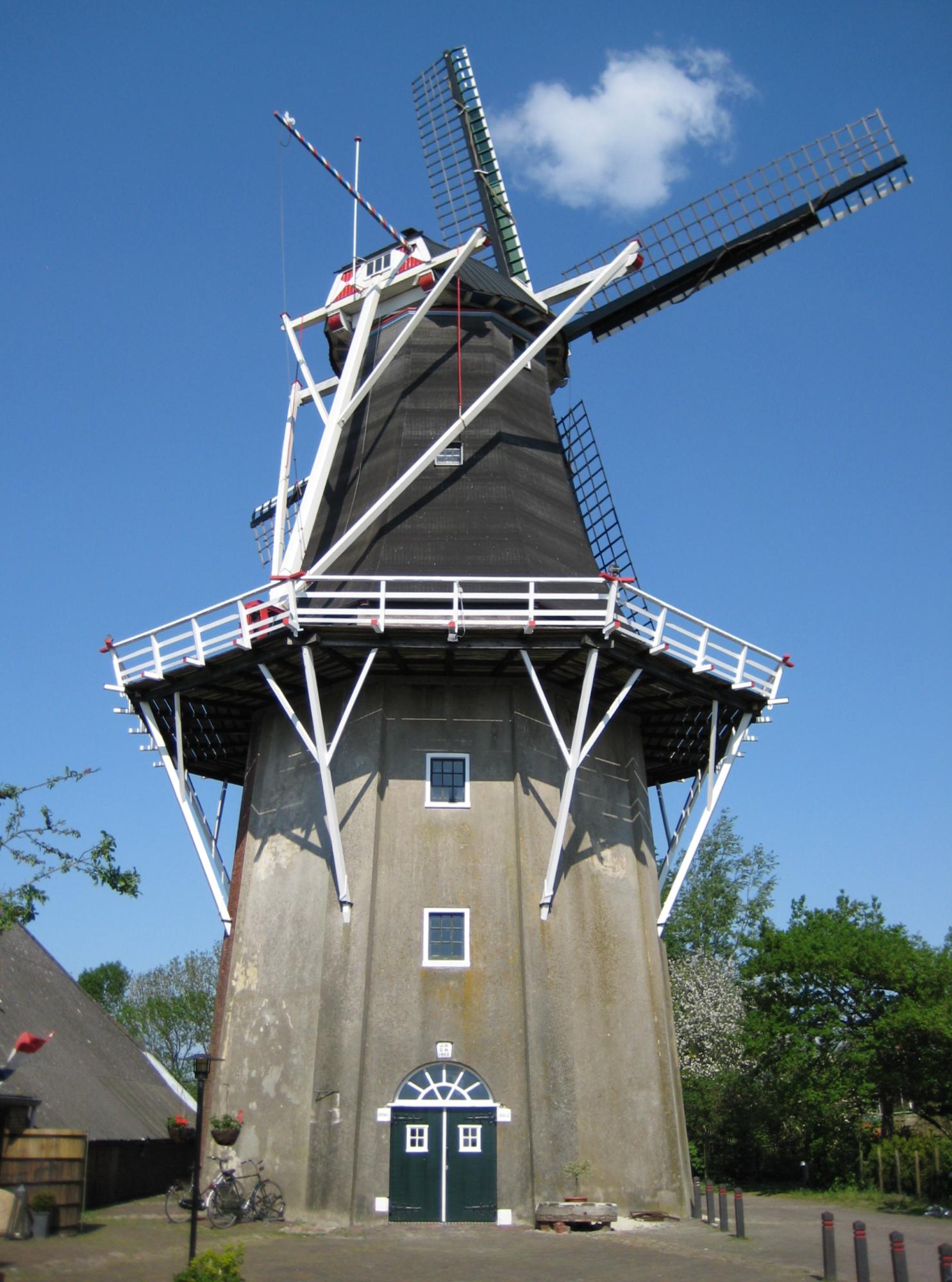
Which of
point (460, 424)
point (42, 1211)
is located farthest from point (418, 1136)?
point (460, 424)

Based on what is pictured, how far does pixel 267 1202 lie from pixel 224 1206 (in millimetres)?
727

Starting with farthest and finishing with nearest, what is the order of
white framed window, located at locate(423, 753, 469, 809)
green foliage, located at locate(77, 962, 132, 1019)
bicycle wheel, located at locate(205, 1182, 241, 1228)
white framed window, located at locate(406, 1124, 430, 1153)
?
green foliage, located at locate(77, 962, 132, 1019), white framed window, located at locate(423, 753, 469, 809), white framed window, located at locate(406, 1124, 430, 1153), bicycle wheel, located at locate(205, 1182, 241, 1228)

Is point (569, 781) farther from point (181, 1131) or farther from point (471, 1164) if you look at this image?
point (181, 1131)

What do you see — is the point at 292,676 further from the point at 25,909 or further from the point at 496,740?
the point at 25,909

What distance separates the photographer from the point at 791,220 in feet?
95.8

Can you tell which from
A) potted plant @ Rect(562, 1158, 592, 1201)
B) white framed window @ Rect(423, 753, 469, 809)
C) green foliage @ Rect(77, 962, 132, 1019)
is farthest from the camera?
green foliage @ Rect(77, 962, 132, 1019)

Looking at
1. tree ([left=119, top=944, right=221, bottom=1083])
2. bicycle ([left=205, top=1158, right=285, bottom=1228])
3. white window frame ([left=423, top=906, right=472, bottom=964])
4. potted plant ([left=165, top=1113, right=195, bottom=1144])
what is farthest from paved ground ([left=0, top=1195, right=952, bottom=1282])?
tree ([left=119, top=944, right=221, bottom=1083])

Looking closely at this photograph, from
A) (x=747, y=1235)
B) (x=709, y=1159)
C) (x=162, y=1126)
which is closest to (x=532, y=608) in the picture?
(x=747, y=1235)

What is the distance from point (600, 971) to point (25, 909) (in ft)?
32.1

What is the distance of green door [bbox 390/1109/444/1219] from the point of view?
19.1 m

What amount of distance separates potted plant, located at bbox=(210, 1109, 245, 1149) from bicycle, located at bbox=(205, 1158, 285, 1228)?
0.58 meters

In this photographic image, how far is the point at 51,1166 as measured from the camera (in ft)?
58.5

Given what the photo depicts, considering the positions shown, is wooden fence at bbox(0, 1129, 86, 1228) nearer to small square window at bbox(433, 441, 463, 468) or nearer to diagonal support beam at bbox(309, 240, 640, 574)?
diagonal support beam at bbox(309, 240, 640, 574)

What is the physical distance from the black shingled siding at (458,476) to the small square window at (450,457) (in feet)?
0.33
